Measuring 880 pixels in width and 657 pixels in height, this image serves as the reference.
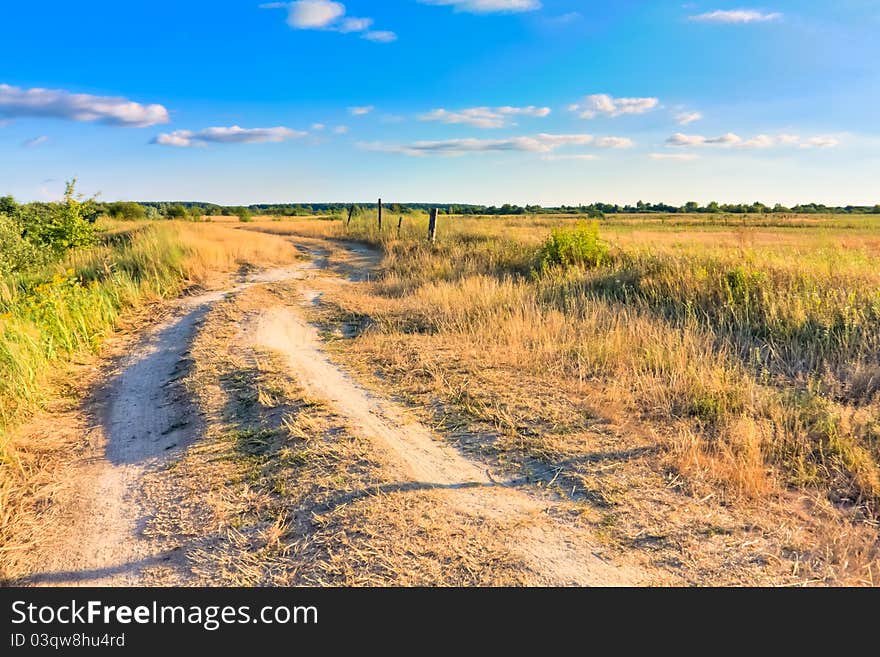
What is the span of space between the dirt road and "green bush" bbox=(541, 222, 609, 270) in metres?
7.28

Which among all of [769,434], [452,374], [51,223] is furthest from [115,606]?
[51,223]

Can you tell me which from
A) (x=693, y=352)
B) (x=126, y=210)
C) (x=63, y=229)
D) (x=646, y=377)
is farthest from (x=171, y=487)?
(x=126, y=210)

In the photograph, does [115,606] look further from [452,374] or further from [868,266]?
[868,266]

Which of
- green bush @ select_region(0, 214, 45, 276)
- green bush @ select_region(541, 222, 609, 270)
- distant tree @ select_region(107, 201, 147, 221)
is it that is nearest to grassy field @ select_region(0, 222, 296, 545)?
green bush @ select_region(0, 214, 45, 276)

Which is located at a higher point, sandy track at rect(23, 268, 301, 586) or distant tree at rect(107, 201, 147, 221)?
distant tree at rect(107, 201, 147, 221)

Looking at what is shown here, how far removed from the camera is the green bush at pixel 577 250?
1284 centimetres

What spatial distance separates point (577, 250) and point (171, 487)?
10.8 m

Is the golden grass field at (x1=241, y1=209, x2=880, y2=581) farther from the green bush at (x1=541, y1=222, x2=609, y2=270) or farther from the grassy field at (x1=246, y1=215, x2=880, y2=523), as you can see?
the green bush at (x1=541, y1=222, x2=609, y2=270)

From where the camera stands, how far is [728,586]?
290 centimetres

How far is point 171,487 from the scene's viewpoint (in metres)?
4.27

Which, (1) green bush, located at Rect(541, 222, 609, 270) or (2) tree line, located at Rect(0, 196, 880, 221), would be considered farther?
(2) tree line, located at Rect(0, 196, 880, 221)

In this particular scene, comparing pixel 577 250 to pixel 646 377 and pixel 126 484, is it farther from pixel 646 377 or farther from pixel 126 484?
pixel 126 484

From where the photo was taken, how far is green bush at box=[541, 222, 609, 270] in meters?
12.8

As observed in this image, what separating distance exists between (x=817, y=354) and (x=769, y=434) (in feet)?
9.18
